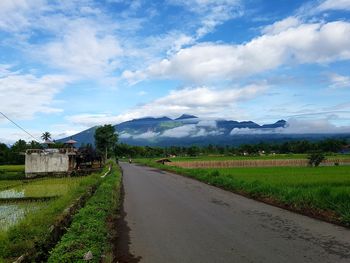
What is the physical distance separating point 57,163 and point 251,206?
147 ft

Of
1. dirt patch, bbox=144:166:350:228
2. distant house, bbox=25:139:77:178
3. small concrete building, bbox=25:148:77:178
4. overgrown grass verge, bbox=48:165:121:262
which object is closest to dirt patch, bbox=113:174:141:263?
overgrown grass verge, bbox=48:165:121:262

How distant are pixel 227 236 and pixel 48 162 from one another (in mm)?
49021

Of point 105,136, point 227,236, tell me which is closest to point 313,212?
point 227,236

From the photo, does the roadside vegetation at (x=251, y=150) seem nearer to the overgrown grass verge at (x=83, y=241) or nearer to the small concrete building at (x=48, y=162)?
the small concrete building at (x=48, y=162)

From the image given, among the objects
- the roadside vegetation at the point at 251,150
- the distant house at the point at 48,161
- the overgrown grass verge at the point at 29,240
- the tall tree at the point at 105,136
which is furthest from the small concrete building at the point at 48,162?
the roadside vegetation at the point at 251,150

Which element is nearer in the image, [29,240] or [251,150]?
[29,240]

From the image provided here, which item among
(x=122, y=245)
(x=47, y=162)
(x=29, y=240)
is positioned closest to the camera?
(x=29, y=240)

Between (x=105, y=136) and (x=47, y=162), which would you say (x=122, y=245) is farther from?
(x=105, y=136)

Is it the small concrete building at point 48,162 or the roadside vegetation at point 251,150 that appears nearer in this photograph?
the small concrete building at point 48,162

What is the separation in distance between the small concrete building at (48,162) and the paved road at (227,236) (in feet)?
136

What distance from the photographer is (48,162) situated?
5438 centimetres

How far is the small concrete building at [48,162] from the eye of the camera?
172 feet

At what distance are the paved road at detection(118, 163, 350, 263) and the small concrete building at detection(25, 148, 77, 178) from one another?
4157 cm

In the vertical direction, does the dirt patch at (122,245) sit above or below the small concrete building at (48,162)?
below
